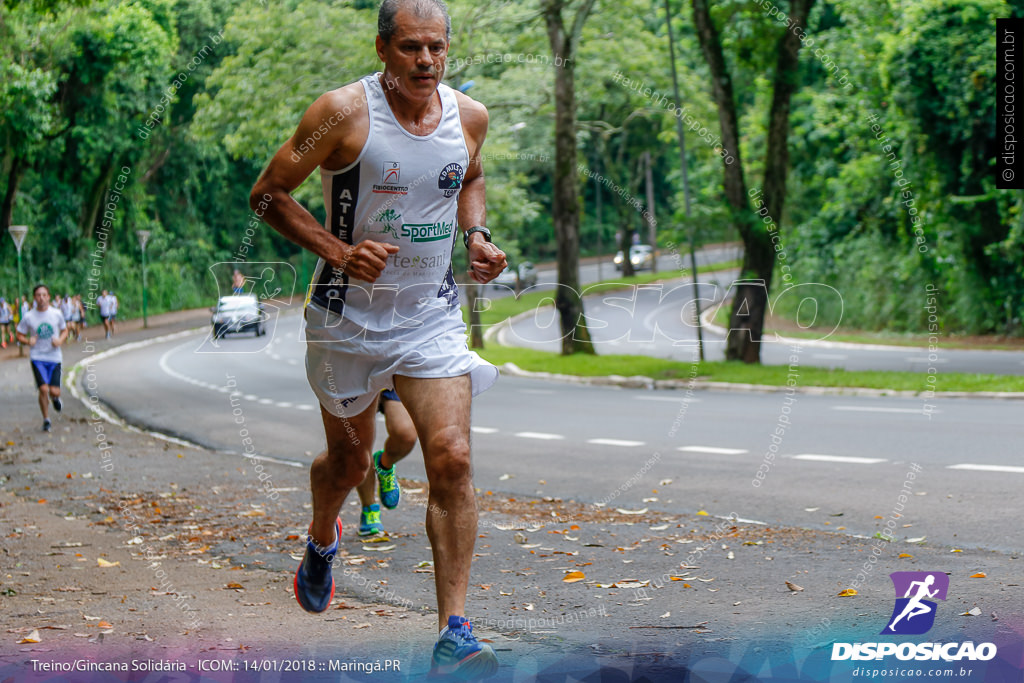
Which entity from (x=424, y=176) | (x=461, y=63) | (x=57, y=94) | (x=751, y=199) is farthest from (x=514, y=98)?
(x=424, y=176)

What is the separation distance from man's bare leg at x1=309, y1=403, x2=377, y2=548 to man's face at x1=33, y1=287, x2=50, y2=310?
34.8 feet

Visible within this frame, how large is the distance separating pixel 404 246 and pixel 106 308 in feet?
116

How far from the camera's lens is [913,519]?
7117 mm

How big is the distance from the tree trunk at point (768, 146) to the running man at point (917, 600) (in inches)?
580

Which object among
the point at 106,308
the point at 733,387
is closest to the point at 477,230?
the point at 733,387

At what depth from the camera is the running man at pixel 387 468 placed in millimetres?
6801

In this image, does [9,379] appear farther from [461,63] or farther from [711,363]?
[711,363]

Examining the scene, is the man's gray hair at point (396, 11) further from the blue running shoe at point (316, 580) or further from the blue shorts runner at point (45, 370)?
the blue shorts runner at point (45, 370)

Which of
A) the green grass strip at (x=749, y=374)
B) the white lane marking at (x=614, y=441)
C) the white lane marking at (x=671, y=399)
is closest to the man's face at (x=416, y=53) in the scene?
the white lane marking at (x=614, y=441)

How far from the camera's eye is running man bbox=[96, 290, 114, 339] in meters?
37.2

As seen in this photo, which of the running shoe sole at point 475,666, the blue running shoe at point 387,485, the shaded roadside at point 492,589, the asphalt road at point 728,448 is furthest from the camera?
the asphalt road at point 728,448

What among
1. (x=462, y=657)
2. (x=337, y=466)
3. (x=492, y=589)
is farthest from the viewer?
(x=492, y=589)

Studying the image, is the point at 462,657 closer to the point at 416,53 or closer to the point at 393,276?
the point at 393,276

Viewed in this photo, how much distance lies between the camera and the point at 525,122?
30.7 m
